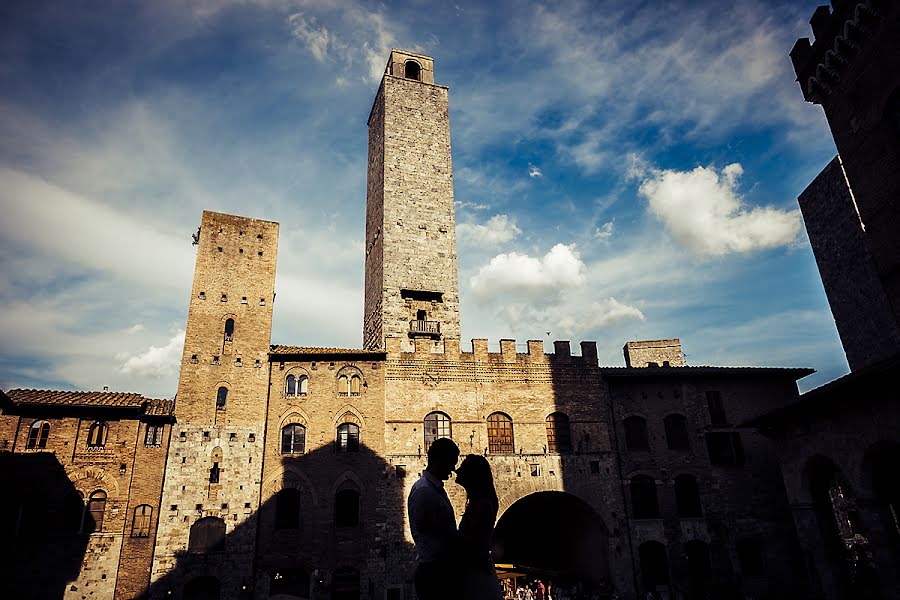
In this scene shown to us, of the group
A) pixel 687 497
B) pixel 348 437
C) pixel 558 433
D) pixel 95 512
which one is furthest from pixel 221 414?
pixel 687 497

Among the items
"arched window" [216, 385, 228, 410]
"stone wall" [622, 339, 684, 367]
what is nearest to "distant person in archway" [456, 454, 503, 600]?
"arched window" [216, 385, 228, 410]

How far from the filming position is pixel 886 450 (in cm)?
1443

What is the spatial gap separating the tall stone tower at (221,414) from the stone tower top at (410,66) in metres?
14.2

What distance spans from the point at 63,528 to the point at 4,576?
6.68 feet

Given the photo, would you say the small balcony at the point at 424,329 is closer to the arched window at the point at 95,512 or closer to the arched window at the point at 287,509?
the arched window at the point at 287,509

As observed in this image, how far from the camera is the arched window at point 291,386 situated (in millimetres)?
23192

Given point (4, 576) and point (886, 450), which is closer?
point (886, 450)

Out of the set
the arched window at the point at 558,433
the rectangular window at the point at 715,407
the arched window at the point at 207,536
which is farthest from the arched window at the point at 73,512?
the rectangular window at the point at 715,407

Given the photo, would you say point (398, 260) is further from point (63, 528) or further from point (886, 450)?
point (886, 450)

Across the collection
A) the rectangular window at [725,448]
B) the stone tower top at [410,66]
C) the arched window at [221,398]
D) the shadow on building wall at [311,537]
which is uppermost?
the stone tower top at [410,66]

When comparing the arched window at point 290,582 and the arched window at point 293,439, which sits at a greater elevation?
the arched window at point 293,439

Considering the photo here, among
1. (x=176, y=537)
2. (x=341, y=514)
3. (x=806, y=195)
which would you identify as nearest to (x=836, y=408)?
(x=806, y=195)

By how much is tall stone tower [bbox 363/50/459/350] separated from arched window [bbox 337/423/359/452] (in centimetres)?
507

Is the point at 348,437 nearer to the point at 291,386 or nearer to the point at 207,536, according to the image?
the point at 291,386
